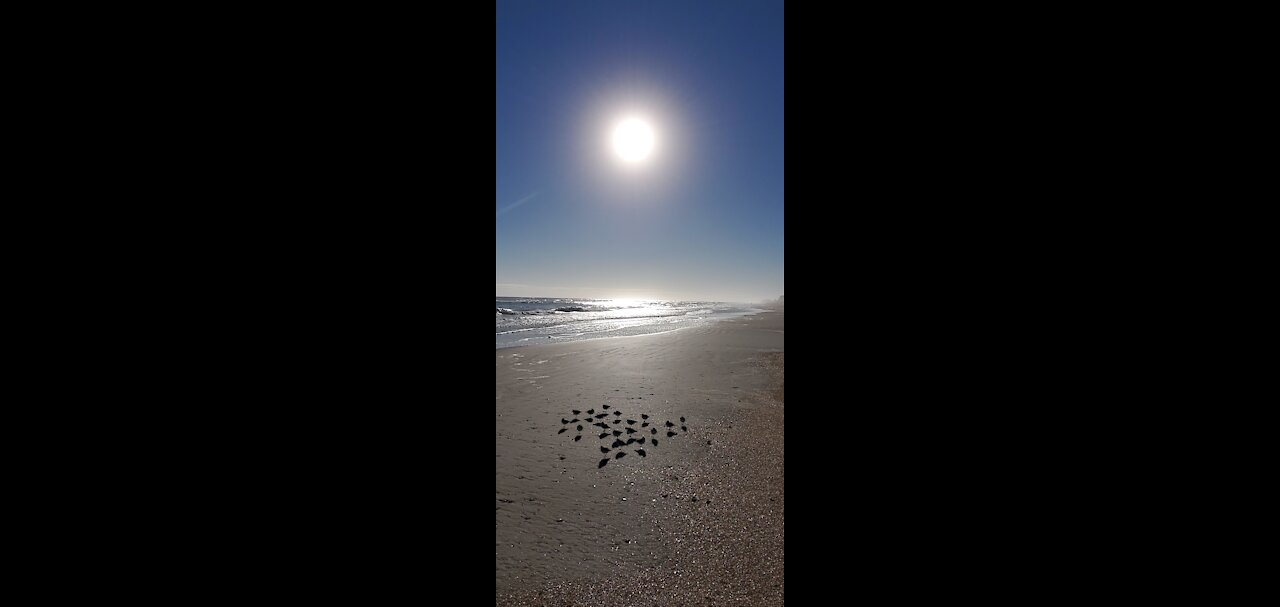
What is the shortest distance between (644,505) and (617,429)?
1.61 m

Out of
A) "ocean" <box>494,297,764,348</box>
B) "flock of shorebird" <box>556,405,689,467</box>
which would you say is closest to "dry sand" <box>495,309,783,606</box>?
"flock of shorebird" <box>556,405,689,467</box>

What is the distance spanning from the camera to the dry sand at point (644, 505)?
88.8 inches

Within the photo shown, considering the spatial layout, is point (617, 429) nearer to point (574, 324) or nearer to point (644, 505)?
point (644, 505)

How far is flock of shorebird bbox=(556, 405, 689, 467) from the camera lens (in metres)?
4.00

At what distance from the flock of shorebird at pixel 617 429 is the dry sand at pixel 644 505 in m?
0.05

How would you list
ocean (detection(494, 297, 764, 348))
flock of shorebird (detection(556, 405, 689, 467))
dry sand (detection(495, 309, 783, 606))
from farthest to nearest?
1. ocean (detection(494, 297, 764, 348))
2. flock of shorebird (detection(556, 405, 689, 467))
3. dry sand (detection(495, 309, 783, 606))

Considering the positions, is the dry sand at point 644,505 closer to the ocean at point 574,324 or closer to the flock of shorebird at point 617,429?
the flock of shorebird at point 617,429

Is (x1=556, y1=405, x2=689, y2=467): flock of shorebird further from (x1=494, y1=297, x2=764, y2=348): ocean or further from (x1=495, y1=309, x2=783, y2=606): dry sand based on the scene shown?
(x1=494, y1=297, x2=764, y2=348): ocean

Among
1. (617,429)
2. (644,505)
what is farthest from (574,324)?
(644,505)

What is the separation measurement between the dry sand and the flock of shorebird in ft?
0.17
